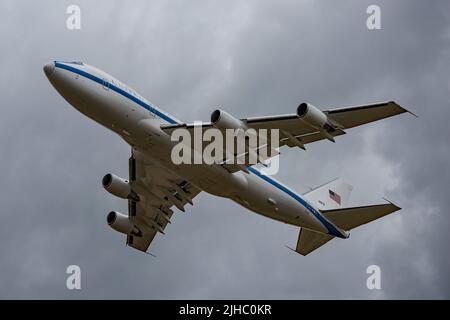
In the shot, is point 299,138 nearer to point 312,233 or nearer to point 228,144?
point 228,144

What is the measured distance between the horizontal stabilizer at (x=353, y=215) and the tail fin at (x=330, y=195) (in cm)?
122

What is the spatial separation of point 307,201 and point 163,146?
42.6 feet

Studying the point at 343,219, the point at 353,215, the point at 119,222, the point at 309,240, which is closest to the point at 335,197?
the point at 343,219

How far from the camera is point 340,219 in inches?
2283

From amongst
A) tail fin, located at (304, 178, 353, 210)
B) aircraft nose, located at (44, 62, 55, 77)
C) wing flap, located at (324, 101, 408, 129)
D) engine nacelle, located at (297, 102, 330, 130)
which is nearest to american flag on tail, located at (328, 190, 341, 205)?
tail fin, located at (304, 178, 353, 210)

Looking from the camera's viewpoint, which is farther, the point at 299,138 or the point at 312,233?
the point at 312,233

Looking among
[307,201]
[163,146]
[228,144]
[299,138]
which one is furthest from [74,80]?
[307,201]

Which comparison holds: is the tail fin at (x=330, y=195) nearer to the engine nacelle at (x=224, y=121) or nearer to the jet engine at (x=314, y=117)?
the jet engine at (x=314, y=117)

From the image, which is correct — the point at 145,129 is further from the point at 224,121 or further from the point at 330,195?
the point at 330,195

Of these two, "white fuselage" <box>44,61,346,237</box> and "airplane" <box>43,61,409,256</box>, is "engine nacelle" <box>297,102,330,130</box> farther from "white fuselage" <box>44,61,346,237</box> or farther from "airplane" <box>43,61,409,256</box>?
"white fuselage" <box>44,61,346,237</box>

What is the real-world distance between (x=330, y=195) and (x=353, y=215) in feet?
14.1

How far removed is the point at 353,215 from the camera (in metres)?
57.4

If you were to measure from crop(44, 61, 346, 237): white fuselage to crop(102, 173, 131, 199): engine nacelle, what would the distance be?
3.46m

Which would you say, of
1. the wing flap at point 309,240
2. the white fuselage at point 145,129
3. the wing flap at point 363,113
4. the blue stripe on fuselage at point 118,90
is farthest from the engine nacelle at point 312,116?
the wing flap at point 309,240
